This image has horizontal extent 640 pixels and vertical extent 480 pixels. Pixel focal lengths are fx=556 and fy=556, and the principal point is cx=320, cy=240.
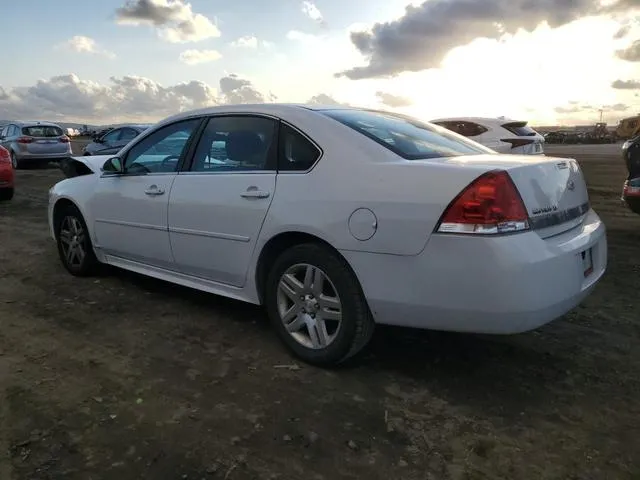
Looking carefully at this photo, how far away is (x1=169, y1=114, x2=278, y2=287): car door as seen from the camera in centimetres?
354

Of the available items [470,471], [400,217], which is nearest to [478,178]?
[400,217]

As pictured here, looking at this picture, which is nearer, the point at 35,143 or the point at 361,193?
the point at 361,193

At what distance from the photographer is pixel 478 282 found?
2689mm

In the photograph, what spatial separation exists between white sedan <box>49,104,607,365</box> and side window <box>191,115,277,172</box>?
10 mm

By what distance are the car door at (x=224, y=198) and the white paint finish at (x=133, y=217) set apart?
0.48ft

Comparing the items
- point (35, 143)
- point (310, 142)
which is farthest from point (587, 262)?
point (35, 143)

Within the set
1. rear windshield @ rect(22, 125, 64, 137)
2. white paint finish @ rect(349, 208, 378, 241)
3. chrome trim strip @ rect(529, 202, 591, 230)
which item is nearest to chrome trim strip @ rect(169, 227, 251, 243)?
white paint finish @ rect(349, 208, 378, 241)

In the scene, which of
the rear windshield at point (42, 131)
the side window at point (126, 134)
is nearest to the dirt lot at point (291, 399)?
the side window at point (126, 134)

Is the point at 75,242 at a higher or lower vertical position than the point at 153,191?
lower

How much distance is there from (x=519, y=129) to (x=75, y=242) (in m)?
8.40

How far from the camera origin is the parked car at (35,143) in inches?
720

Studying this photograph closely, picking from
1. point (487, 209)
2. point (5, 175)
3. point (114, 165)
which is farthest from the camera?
point (5, 175)

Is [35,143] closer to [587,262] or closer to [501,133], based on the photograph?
[501,133]

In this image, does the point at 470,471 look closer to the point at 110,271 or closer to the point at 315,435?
the point at 315,435
